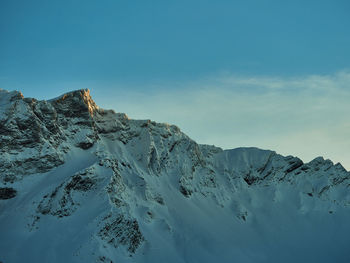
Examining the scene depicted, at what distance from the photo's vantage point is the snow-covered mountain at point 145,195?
7462 cm

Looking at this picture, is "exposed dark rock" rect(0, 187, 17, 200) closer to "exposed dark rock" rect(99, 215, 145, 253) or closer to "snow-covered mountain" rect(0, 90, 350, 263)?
"snow-covered mountain" rect(0, 90, 350, 263)

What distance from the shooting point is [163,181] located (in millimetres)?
106375

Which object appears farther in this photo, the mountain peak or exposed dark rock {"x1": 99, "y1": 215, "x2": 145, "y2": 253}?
the mountain peak

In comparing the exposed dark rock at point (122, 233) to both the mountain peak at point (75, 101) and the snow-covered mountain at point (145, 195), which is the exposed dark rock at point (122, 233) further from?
the mountain peak at point (75, 101)

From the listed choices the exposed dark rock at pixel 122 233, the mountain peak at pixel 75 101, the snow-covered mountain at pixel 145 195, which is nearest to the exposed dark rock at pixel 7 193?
the snow-covered mountain at pixel 145 195

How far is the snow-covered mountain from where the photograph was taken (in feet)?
245

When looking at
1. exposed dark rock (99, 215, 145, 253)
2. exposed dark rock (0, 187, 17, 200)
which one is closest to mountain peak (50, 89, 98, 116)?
exposed dark rock (0, 187, 17, 200)

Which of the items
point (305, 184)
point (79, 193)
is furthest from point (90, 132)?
point (305, 184)

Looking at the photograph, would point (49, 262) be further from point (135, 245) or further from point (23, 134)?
point (23, 134)

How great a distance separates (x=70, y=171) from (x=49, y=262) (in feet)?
76.8

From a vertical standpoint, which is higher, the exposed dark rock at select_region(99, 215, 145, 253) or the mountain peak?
the mountain peak

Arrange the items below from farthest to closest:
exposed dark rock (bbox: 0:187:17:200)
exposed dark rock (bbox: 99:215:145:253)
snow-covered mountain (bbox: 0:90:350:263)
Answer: exposed dark rock (bbox: 0:187:17:200), snow-covered mountain (bbox: 0:90:350:263), exposed dark rock (bbox: 99:215:145:253)

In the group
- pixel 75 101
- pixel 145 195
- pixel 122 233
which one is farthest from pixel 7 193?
pixel 75 101

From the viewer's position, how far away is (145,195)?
309 feet
